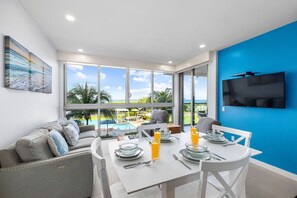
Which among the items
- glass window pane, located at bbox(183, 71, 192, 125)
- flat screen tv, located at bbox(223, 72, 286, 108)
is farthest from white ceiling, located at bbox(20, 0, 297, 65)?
glass window pane, located at bbox(183, 71, 192, 125)

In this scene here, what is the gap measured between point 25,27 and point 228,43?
3.84 meters

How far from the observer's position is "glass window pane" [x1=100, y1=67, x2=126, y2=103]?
165 inches

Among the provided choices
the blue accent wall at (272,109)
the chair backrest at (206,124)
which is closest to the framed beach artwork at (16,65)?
the chair backrest at (206,124)

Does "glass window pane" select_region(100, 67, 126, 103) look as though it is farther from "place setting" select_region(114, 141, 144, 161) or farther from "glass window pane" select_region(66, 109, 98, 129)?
"place setting" select_region(114, 141, 144, 161)

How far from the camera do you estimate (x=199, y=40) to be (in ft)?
9.57

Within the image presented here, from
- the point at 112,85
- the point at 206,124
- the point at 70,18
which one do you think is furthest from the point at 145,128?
the point at 112,85

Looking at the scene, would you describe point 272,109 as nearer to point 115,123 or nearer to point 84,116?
point 115,123

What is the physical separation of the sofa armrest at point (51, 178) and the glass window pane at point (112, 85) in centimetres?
267

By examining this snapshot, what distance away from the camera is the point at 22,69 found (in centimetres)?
183

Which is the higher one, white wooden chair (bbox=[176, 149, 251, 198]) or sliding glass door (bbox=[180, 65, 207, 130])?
sliding glass door (bbox=[180, 65, 207, 130])

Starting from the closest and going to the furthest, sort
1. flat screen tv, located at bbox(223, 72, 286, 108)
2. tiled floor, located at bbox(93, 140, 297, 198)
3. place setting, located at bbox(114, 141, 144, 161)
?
place setting, located at bbox(114, 141, 144, 161) → tiled floor, located at bbox(93, 140, 297, 198) → flat screen tv, located at bbox(223, 72, 286, 108)

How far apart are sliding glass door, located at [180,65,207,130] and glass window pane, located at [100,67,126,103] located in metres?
2.25

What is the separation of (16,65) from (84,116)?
248cm

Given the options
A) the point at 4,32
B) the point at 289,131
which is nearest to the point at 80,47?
the point at 4,32
